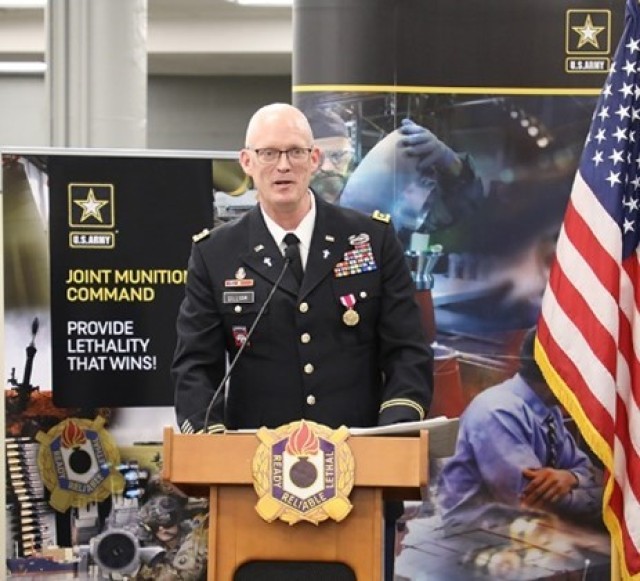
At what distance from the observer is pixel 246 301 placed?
3.00 metres

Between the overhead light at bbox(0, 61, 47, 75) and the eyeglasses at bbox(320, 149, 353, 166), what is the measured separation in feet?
32.7

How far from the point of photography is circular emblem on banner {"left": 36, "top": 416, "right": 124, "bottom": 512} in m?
4.24

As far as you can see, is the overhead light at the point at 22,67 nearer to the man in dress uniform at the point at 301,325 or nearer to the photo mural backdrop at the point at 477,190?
the photo mural backdrop at the point at 477,190

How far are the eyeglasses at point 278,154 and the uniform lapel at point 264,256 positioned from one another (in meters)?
0.23

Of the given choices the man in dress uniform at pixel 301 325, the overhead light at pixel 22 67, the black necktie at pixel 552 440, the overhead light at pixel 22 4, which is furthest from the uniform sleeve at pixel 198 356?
the overhead light at pixel 22 67

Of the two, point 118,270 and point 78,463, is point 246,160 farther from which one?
point 78,463

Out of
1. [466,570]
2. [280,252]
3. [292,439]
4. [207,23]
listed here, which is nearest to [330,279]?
[280,252]

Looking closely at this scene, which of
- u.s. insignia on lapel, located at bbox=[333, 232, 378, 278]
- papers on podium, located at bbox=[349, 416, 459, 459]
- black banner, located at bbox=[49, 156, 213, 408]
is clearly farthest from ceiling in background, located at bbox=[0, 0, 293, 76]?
papers on podium, located at bbox=[349, 416, 459, 459]

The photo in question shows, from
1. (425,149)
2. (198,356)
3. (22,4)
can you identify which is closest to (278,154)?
(198,356)

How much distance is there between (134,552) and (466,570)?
980 mm

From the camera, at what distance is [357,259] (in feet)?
10.1

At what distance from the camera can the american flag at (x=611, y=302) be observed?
3.73 m

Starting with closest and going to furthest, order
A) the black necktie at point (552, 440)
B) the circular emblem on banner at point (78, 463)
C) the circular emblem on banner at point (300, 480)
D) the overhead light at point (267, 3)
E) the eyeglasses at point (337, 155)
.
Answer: the circular emblem on banner at point (300, 480) < the eyeglasses at point (337, 155) < the black necktie at point (552, 440) < the circular emblem on banner at point (78, 463) < the overhead light at point (267, 3)

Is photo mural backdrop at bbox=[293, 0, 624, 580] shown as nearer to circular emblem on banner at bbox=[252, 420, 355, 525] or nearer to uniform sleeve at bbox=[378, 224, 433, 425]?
uniform sleeve at bbox=[378, 224, 433, 425]
